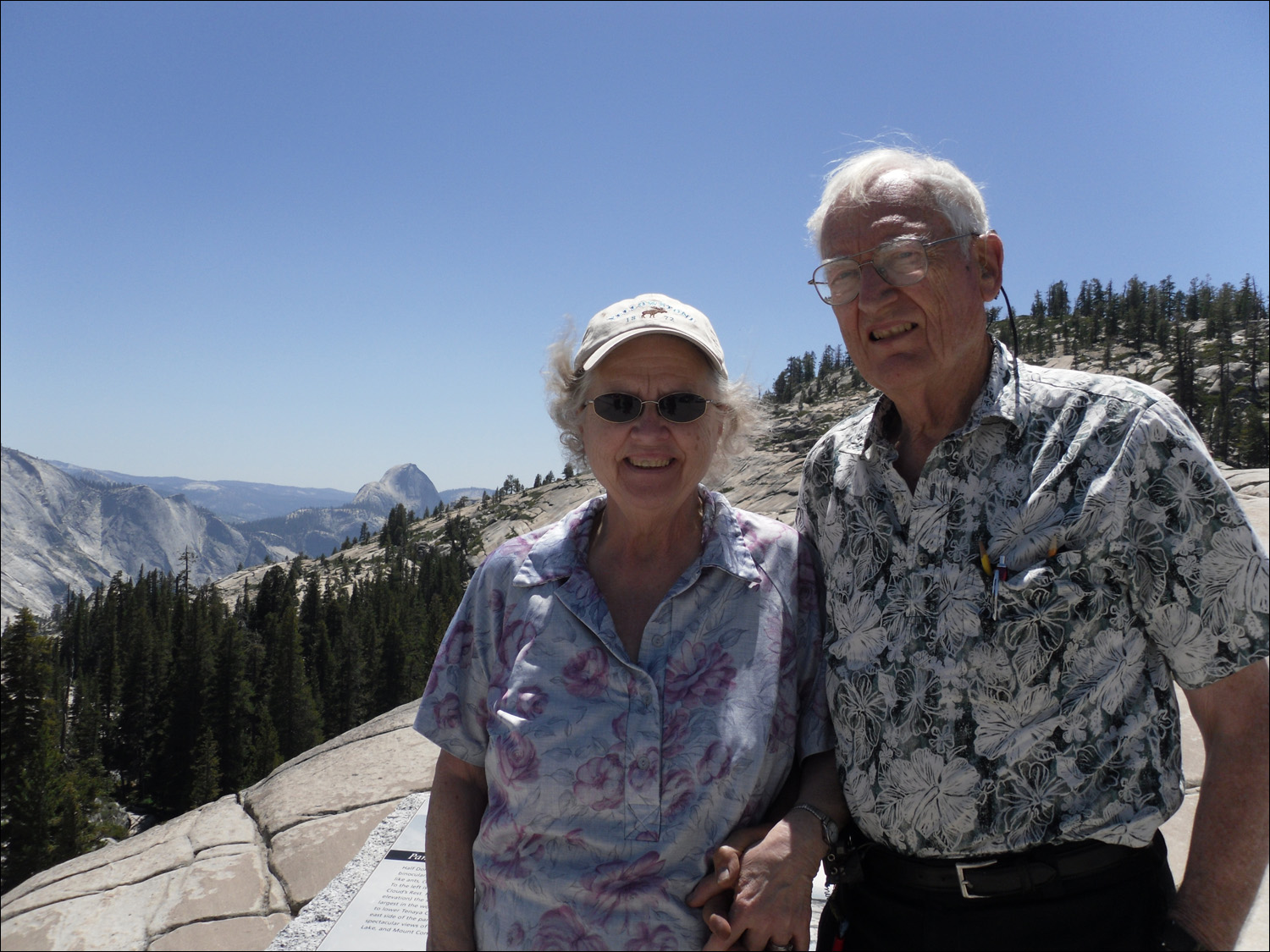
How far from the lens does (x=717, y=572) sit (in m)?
2.58

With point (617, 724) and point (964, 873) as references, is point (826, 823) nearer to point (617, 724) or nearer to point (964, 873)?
point (964, 873)

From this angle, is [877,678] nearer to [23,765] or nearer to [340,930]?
[340,930]

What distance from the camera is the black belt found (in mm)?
2137

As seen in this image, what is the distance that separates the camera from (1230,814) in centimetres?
210

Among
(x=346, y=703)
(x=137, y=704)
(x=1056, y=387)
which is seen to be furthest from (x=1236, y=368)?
(x=137, y=704)

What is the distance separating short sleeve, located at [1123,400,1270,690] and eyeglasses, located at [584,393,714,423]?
1248 mm

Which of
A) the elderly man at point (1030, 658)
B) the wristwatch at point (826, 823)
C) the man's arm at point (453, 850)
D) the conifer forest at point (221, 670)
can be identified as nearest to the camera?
the elderly man at point (1030, 658)

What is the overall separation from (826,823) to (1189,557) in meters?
1.26

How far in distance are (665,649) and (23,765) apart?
44.4 meters

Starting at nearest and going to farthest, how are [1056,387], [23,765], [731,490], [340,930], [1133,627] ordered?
[1133,627], [1056,387], [340,930], [23,765], [731,490]

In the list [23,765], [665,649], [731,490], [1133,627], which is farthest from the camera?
[731,490]

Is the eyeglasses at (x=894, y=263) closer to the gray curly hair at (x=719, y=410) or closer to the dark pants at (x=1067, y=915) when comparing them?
the gray curly hair at (x=719, y=410)

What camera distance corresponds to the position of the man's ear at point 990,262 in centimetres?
251

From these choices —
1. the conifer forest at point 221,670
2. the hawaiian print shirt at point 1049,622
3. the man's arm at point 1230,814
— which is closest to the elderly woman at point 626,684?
the hawaiian print shirt at point 1049,622
